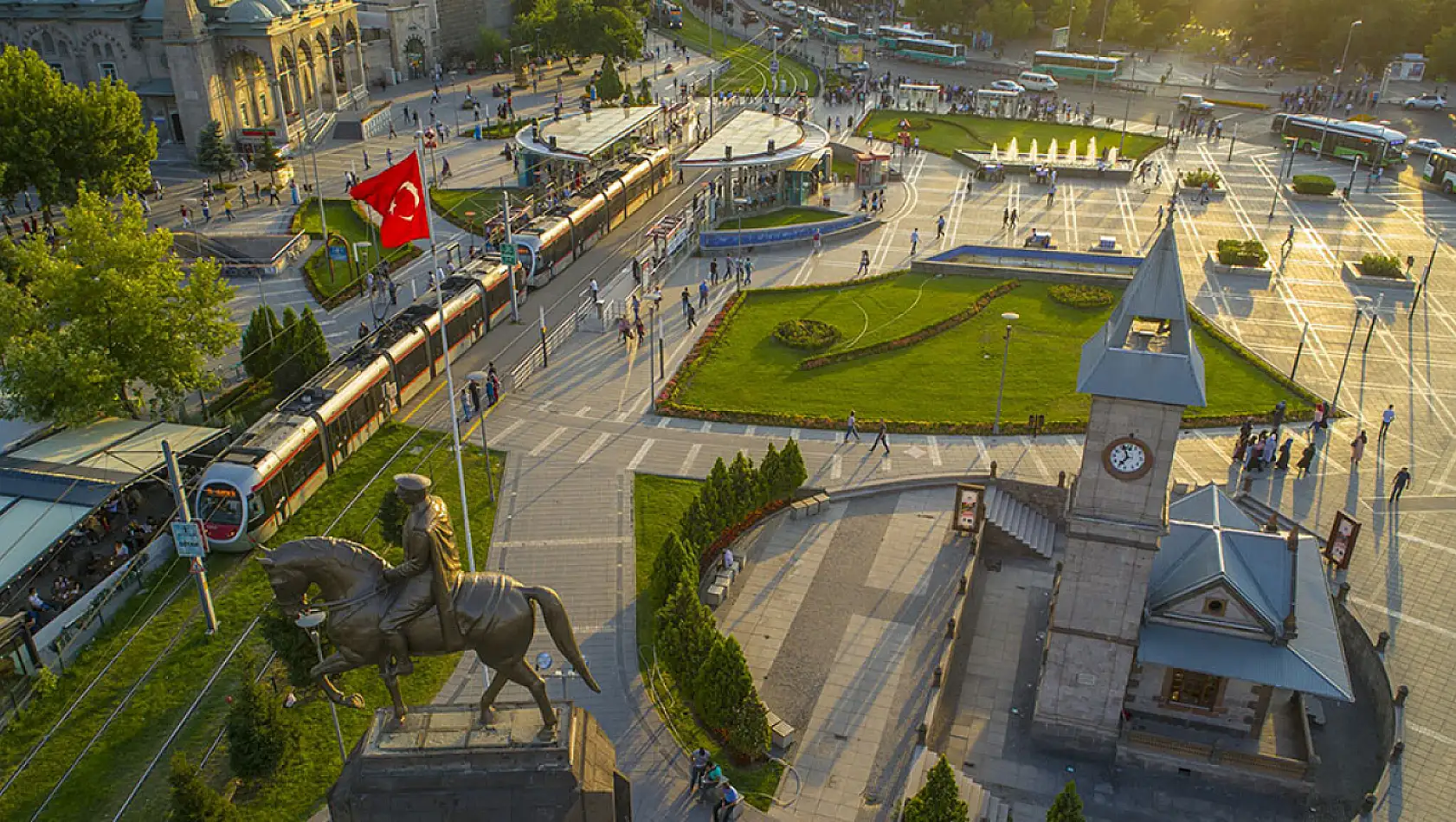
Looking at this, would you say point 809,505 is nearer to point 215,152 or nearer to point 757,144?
point 757,144

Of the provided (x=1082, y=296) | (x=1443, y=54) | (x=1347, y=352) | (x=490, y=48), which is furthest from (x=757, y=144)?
(x=1443, y=54)

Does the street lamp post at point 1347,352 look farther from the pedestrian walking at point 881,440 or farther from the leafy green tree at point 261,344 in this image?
the leafy green tree at point 261,344

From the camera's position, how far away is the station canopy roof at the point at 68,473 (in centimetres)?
3036

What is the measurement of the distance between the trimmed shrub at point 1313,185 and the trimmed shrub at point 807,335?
42447 mm

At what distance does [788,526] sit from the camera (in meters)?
34.9

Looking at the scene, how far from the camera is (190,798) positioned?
68.5 feet

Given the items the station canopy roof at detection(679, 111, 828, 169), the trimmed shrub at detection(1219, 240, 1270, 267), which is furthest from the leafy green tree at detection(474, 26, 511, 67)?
the trimmed shrub at detection(1219, 240, 1270, 267)

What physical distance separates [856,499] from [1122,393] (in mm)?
13830

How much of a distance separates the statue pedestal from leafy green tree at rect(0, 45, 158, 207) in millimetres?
43911

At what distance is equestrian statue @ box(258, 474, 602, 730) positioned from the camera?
56.9 feet

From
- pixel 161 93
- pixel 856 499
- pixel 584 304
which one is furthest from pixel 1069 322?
pixel 161 93

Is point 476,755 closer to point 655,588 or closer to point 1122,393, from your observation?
point 655,588

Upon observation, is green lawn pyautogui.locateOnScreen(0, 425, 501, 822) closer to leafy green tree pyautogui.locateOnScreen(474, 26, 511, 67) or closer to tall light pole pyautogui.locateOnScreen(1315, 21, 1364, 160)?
tall light pole pyautogui.locateOnScreen(1315, 21, 1364, 160)

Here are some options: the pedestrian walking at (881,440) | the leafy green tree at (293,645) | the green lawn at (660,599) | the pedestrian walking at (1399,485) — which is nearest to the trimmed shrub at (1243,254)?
the pedestrian walking at (1399,485)
